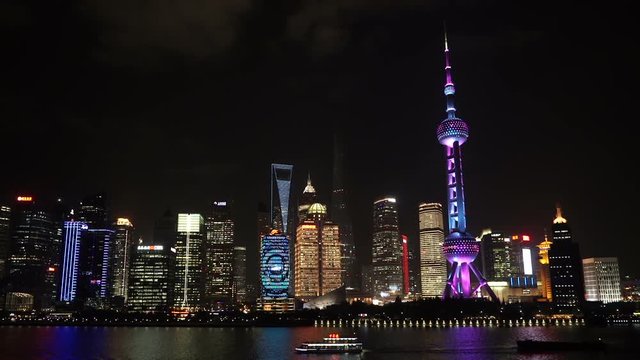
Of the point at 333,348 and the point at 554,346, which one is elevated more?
the point at 333,348

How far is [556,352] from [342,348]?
3667 cm

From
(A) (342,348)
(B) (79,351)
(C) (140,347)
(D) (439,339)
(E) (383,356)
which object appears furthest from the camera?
(D) (439,339)

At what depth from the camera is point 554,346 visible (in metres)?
108

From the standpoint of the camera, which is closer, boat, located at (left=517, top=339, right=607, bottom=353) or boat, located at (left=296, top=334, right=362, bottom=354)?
boat, located at (left=296, top=334, right=362, bottom=354)

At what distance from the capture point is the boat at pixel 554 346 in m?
105

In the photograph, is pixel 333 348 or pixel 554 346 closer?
pixel 333 348

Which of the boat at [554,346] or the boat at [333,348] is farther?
the boat at [554,346]

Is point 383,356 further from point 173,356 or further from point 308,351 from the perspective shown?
point 173,356

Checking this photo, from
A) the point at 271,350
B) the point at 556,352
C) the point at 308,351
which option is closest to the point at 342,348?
the point at 308,351

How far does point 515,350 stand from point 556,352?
22.0 ft

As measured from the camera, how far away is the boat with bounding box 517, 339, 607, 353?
10494 cm

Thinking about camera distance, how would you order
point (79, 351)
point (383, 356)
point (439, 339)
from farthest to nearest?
point (439, 339), point (79, 351), point (383, 356)

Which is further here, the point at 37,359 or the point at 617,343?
the point at 617,343

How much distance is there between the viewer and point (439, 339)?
13312cm
